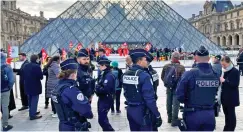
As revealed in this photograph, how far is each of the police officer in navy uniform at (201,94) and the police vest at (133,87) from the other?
0.65 metres

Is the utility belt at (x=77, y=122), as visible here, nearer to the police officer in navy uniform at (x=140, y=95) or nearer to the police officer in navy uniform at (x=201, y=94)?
the police officer in navy uniform at (x=140, y=95)

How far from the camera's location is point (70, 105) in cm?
357

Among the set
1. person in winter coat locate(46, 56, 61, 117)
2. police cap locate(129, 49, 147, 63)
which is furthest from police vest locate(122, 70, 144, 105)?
person in winter coat locate(46, 56, 61, 117)

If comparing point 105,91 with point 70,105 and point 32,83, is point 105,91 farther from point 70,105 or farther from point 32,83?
Answer: point 32,83

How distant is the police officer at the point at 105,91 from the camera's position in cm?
532

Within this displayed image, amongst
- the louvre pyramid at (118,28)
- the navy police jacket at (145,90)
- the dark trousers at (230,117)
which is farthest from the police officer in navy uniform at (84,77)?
the louvre pyramid at (118,28)

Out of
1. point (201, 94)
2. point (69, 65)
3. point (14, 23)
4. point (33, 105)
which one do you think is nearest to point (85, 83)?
point (69, 65)

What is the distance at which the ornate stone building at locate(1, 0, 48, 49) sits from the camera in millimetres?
67188

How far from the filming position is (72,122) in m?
3.63

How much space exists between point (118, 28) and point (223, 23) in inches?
2463

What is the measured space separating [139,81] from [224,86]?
192 cm

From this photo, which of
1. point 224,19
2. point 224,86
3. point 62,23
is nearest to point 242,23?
point 224,19

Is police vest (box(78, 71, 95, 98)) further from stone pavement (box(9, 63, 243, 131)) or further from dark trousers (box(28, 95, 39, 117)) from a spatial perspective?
dark trousers (box(28, 95, 39, 117))

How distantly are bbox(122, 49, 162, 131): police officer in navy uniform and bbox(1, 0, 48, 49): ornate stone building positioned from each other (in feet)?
203
